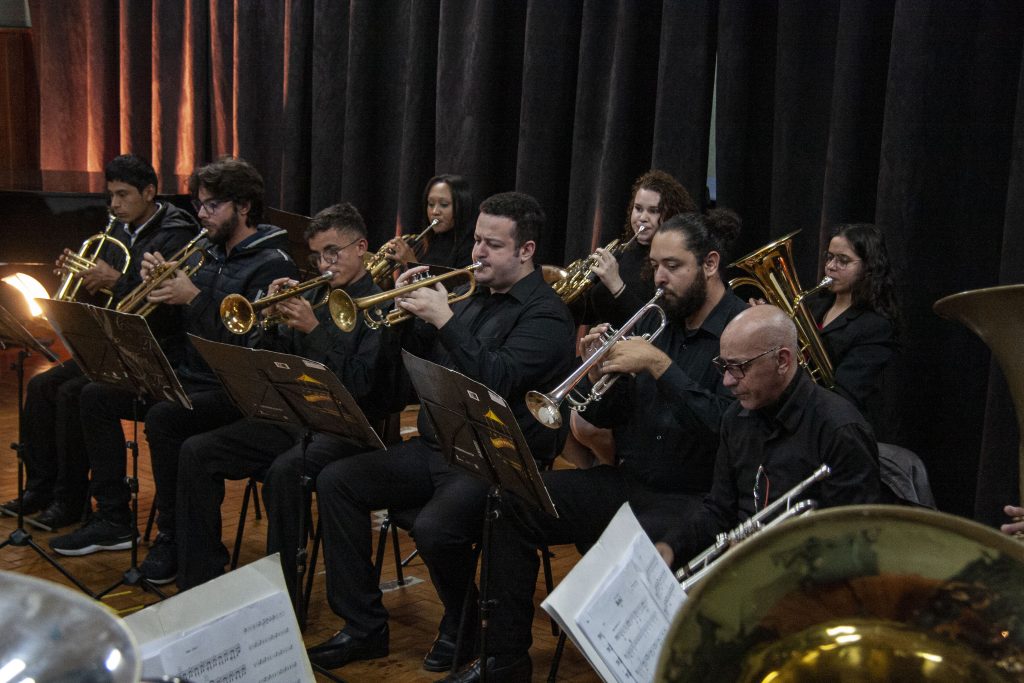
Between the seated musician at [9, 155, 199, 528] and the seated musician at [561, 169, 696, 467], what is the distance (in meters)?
1.73

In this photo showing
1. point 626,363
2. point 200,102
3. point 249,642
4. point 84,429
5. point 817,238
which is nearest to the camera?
point 249,642

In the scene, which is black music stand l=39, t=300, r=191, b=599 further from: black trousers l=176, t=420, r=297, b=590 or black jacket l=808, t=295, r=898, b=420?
black jacket l=808, t=295, r=898, b=420

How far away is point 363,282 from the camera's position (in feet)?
12.7

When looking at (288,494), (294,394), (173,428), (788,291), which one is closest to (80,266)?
(173,428)

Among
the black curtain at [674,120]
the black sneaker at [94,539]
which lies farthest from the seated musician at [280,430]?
the black curtain at [674,120]

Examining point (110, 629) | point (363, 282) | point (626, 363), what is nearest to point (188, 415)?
point (363, 282)

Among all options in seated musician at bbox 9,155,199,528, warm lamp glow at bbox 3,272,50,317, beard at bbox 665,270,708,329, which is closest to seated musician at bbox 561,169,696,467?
beard at bbox 665,270,708,329

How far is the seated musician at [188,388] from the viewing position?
408cm

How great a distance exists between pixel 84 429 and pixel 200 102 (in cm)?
450

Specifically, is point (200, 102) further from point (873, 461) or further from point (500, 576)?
point (873, 461)

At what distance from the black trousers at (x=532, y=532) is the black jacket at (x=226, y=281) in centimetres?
141

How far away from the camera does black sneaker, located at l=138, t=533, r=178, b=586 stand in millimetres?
4039

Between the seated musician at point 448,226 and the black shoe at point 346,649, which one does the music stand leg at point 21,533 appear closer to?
the black shoe at point 346,649

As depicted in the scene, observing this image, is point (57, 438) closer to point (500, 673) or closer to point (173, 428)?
point (173, 428)
